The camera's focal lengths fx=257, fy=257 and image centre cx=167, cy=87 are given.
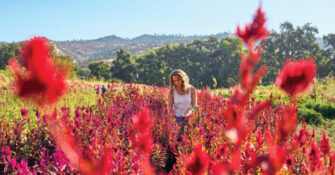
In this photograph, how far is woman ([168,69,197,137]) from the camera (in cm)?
470

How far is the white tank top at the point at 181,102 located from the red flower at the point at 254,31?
4.23 m

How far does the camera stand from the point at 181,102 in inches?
188

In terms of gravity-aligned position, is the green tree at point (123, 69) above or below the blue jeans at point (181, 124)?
below

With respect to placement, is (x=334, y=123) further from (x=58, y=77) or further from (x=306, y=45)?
(x=306, y=45)

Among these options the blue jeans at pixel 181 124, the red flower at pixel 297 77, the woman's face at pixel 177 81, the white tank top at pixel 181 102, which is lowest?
the blue jeans at pixel 181 124

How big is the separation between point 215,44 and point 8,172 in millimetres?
48311

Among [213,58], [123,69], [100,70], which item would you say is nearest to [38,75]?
[213,58]

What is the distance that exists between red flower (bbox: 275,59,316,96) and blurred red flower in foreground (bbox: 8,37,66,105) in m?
0.44

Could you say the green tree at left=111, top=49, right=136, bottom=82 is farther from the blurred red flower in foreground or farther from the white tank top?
the blurred red flower in foreground

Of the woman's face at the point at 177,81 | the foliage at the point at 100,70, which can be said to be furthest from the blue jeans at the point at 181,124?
the foliage at the point at 100,70

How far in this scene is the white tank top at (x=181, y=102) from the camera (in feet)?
15.6

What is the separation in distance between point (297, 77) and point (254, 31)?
13cm

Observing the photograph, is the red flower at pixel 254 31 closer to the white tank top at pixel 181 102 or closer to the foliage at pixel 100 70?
the white tank top at pixel 181 102

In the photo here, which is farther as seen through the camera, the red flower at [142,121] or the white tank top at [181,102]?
the white tank top at [181,102]
